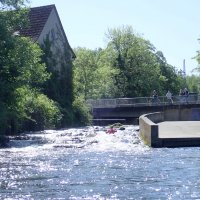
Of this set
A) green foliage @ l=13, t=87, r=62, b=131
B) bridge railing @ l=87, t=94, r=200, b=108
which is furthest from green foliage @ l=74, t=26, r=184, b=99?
green foliage @ l=13, t=87, r=62, b=131

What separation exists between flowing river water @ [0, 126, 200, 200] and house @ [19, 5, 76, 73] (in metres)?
26.3

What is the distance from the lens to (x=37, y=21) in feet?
169

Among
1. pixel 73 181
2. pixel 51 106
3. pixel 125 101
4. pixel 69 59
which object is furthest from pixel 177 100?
pixel 73 181

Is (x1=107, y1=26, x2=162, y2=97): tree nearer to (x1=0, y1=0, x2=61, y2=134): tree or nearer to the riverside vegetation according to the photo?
the riverside vegetation

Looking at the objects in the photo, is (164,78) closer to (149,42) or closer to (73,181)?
(149,42)

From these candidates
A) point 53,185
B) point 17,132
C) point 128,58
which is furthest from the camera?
point 128,58

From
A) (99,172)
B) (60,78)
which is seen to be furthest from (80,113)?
(99,172)

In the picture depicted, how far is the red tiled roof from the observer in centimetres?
4978

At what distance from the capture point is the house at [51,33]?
49.9 m

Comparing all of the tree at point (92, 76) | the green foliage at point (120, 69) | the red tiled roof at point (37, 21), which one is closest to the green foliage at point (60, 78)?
the red tiled roof at point (37, 21)

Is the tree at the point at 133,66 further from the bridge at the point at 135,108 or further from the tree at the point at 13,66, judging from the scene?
the tree at the point at 13,66

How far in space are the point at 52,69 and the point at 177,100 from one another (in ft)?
51.8

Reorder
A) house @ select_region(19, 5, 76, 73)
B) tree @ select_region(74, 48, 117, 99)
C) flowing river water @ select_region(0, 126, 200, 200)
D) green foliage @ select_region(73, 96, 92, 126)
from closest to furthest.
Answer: flowing river water @ select_region(0, 126, 200, 200), green foliage @ select_region(73, 96, 92, 126), house @ select_region(19, 5, 76, 73), tree @ select_region(74, 48, 117, 99)

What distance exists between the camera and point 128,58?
77.6 m
